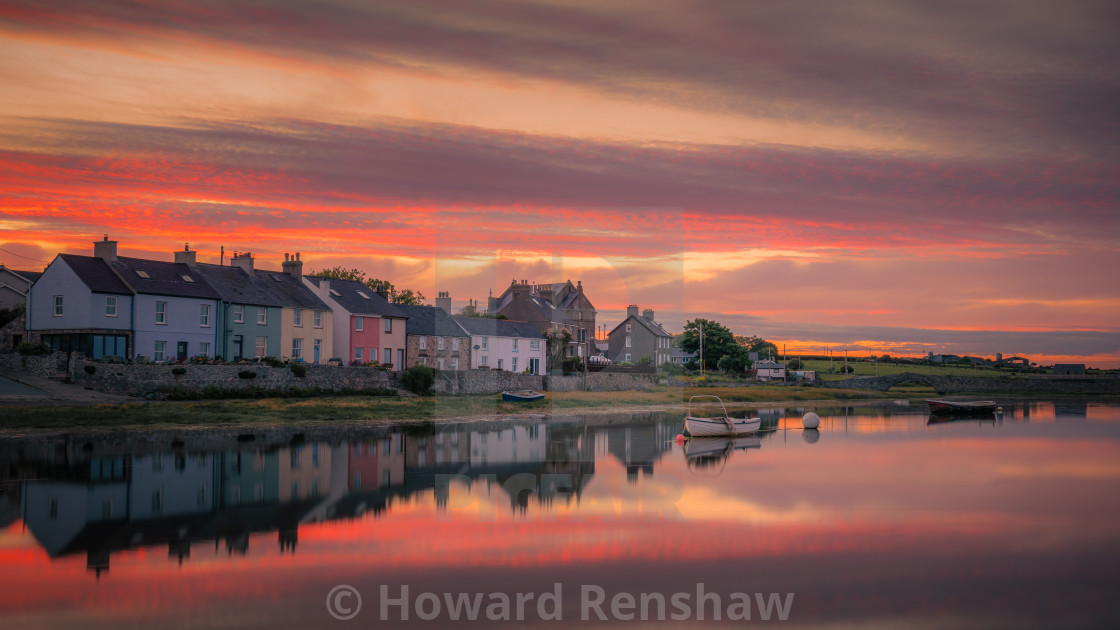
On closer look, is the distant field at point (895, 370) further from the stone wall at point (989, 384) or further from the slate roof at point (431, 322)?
the slate roof at point (431, 322)

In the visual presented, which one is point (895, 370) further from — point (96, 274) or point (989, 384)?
point (96, 274)

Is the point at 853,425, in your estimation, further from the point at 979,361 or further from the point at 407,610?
the point at 979,361

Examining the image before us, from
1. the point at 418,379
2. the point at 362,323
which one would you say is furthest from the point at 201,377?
the point at 362,323

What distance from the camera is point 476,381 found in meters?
70.1

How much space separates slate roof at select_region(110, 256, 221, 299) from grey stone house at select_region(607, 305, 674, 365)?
223 ft

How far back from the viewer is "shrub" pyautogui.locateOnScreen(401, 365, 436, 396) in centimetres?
6303

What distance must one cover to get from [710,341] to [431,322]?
5147 cm

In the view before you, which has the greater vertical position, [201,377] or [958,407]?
[201,377]

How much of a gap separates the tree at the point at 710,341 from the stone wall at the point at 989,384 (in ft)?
47.5

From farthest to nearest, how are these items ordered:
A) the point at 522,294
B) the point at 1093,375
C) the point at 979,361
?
the point at 979,361 < the point at 1093,375 < the point at 522,294

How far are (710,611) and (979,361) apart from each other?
173 metres

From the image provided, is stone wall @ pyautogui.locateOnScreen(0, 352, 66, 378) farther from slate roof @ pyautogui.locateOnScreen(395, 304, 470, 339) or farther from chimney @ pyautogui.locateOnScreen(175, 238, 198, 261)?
slate roof @ pyautogui.locateOnScreen(395, 304, 470, 339)

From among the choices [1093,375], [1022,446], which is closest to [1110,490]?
[1022,446]

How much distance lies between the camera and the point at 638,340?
398 feet
